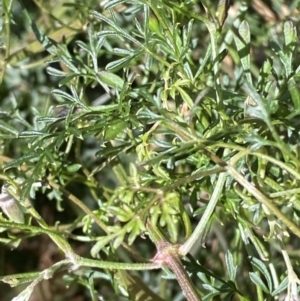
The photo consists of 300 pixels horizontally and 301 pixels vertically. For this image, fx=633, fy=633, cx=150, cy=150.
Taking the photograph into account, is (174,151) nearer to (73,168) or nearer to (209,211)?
(209,211)

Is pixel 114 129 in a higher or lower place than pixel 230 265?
higher

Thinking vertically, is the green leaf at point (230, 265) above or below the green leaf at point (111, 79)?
below

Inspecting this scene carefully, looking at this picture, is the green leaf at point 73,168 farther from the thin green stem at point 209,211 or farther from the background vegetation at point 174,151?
the thin green stem at point 209,211

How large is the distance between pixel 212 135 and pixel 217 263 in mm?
329

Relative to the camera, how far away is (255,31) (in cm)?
71

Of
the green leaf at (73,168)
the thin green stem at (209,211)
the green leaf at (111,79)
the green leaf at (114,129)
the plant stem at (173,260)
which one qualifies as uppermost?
the green leaf at (111,79)

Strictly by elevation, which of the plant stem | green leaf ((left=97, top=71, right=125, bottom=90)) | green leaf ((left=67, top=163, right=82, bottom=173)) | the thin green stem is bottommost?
the plant stem

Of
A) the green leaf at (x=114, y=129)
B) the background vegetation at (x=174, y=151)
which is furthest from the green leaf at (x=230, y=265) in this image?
the green leaf at (x=114, y=129)

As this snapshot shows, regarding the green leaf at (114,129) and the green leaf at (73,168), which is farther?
the green leaf at (73,168)

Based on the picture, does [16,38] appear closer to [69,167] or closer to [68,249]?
[69,167]

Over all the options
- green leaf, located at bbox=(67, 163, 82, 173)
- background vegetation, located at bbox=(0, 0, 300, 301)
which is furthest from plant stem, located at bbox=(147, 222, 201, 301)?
green leaf, located at bbox=(67, 163, 82, 173)

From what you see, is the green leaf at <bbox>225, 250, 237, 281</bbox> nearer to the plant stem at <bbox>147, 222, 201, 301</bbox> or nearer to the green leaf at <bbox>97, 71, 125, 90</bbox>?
the plant stem at <bbox>147, 222, 201, 301</bbox>

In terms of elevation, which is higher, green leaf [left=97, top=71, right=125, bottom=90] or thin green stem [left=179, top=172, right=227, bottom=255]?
green leaf [left=97, top=71, right=125, bottom=90]

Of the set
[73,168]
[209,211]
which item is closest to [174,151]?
[209,211]
